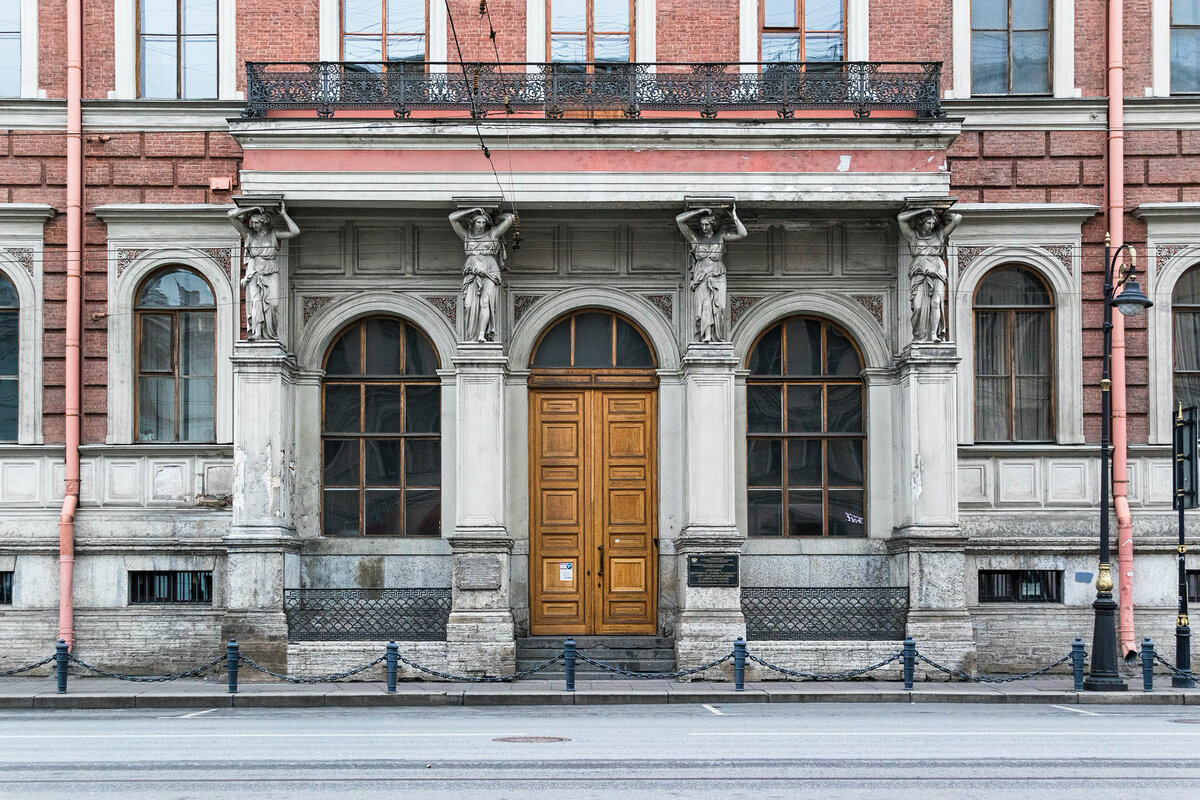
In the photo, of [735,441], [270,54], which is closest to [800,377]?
[735,441]

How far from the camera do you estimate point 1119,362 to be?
24359 millimetres

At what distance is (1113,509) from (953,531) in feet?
10.8

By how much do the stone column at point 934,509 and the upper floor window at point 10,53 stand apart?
16.0 meters

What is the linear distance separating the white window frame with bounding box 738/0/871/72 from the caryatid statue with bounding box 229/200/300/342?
822 centimetres

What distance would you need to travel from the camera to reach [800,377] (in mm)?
24750

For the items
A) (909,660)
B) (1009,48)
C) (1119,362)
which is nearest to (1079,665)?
(909,660)

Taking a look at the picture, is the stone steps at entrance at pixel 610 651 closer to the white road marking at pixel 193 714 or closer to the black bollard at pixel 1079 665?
the white road marking at pixel 193 714

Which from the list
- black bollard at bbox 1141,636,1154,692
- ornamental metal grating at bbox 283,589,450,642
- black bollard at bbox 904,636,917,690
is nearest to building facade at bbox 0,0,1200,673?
ornamental metal grating at bbox 283,589,450,642

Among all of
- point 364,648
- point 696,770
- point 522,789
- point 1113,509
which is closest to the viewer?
point 522,789

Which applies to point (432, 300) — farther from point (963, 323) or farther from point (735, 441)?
point (963, 323)

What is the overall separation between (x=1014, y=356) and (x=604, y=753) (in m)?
13.3

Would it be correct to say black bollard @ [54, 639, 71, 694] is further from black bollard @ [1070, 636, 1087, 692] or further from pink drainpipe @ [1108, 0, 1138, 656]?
pink drainpipe @ [1108, 0, 1138, 656]

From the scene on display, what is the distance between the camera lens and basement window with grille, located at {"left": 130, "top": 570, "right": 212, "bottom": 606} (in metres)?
24.1

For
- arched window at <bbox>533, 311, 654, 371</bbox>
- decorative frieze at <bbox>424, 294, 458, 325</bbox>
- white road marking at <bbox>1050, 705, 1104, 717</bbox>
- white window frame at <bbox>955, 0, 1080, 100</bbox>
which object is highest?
white window frame at <bbox>955, 0, 1080, 100</bbox>
